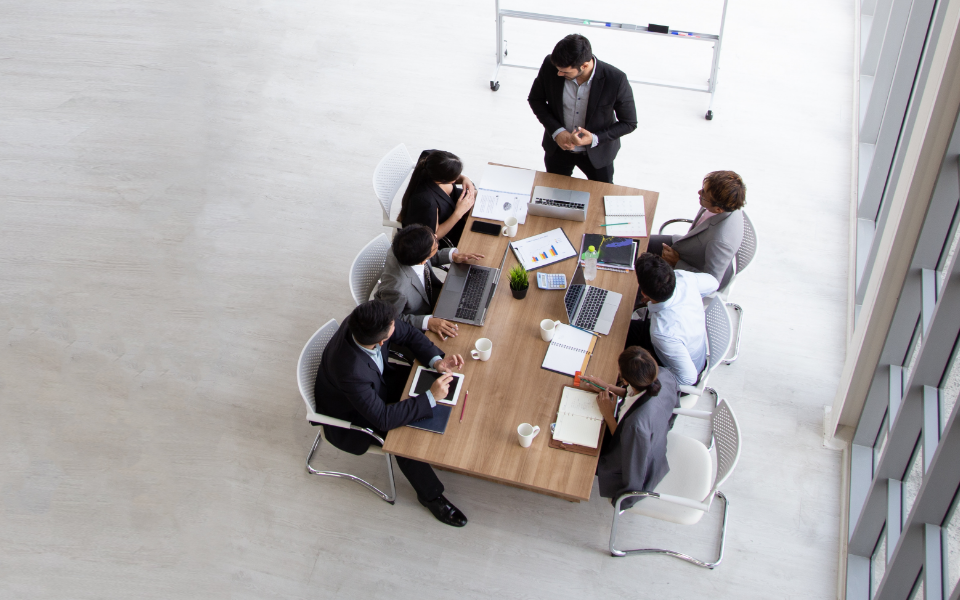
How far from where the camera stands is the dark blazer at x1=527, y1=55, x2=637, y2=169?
4.56 m

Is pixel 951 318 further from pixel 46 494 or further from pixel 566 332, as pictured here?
pixel 46 494

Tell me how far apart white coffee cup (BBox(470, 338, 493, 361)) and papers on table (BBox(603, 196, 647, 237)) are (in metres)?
1.12

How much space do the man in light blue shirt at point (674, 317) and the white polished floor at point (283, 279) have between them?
936 mm

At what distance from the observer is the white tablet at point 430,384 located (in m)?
3.74

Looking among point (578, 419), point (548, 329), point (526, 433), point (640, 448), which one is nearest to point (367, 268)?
point (548, 329)

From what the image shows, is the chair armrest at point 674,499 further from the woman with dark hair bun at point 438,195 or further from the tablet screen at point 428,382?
the woman with dark hair bun at point 438,195

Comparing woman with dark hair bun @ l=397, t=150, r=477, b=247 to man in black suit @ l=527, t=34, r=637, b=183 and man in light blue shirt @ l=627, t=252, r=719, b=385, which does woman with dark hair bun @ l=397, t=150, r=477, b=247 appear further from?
man in light blue shirt @ l=627, t=252, r=719, b=385

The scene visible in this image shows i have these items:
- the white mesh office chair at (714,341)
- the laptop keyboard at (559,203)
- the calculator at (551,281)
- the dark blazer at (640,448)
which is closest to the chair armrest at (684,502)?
the dark blazer at (640,448)

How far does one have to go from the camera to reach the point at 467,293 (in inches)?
165

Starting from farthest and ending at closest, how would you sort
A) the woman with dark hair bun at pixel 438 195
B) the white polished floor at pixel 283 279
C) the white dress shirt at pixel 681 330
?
the woman with dark hair bun at pixel 438 195, the white polished floor at pixel 283 279, the white dress shirt at pixel 681 330

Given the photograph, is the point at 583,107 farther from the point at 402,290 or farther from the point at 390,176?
the point at 402,290

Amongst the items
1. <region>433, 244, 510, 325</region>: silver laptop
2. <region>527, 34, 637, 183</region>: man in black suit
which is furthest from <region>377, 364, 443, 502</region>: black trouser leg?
<region>527, 34, 637, 183</region>: man in black suit

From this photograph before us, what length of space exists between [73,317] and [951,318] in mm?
5334

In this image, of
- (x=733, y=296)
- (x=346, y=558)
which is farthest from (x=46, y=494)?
(x=733, y=296)
